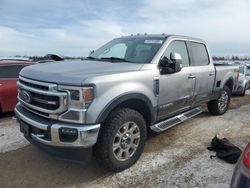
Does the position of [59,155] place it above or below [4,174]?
above

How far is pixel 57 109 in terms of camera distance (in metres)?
3.30

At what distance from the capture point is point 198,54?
230 inches

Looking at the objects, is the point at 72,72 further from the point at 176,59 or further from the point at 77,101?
the point at 176,59

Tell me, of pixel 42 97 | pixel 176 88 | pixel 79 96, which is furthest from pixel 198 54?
pixel 42 97

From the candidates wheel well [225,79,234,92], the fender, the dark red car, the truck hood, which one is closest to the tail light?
the fender

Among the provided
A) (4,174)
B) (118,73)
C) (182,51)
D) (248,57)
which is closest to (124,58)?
(118,73)

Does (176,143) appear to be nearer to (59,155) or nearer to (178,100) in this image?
(178,100)

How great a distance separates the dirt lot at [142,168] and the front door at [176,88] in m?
0.64

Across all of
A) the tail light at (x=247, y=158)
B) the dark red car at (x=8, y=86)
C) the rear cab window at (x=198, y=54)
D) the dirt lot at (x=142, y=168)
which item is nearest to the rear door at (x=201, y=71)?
the rear cab window at (x=198, y=54)

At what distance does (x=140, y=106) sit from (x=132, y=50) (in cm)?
119

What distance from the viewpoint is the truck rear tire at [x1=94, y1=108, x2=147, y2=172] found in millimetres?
3537

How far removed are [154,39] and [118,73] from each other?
1.53 meters

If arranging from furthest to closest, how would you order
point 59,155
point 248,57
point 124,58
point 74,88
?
point 248,57 < point 124,58 < point 59,155 < point 74,88

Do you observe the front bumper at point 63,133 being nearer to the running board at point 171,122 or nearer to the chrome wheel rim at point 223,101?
the running board at point 171,122
